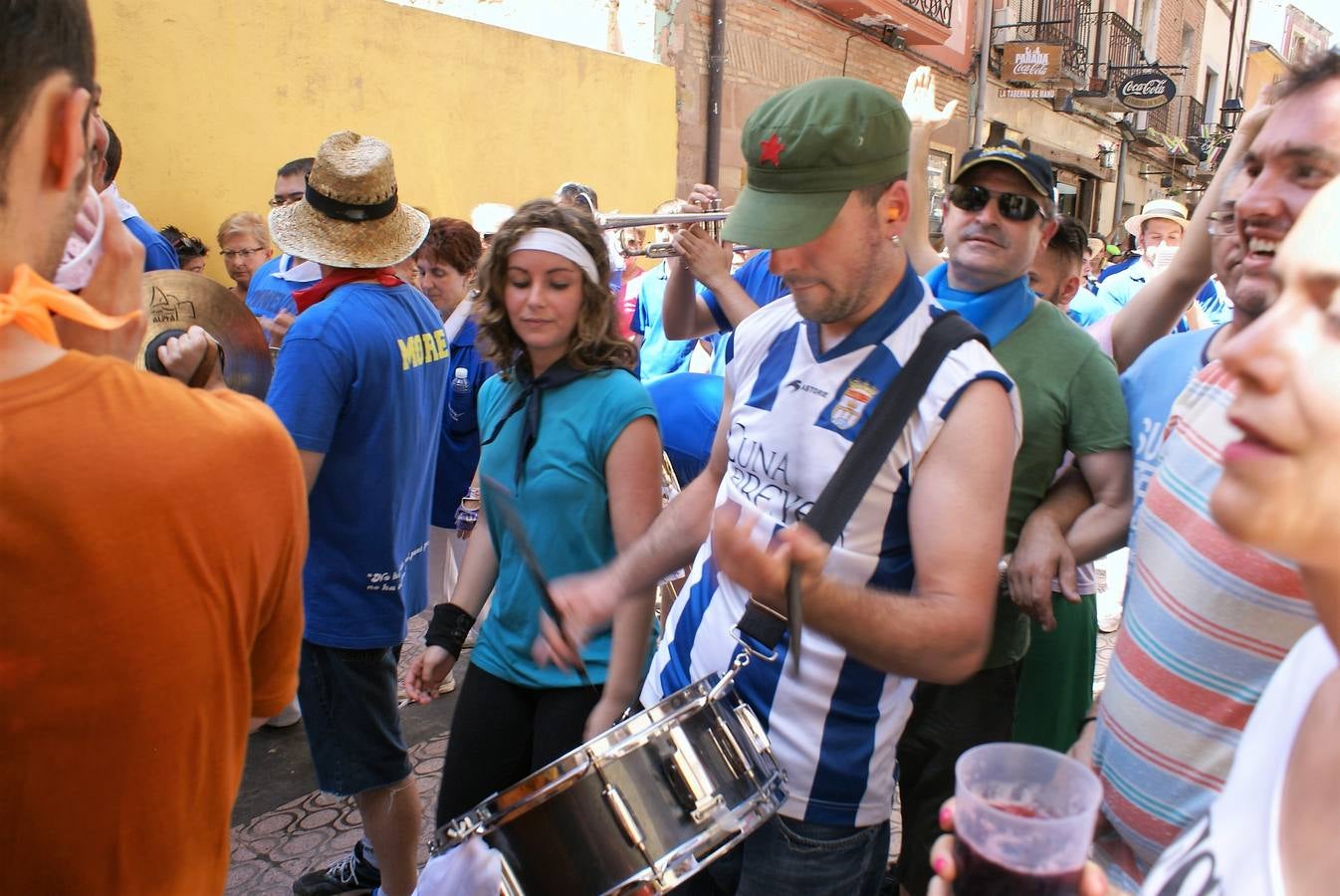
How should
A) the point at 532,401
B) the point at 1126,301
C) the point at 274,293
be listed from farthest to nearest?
the point at 1126,301
the point at 274,293
the point at 532,401

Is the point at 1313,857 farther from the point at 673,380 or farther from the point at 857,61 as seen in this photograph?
the point at 857,61

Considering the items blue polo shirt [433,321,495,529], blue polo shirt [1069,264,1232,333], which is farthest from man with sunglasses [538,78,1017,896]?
blue polo shirt [1069,264,1232,333]

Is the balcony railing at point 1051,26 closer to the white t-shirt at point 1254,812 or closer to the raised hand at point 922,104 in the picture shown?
the raised hand at point 922,104

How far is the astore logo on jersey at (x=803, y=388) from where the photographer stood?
6.24 feet

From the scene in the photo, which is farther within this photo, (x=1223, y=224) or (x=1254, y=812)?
(x=1223, y=224)

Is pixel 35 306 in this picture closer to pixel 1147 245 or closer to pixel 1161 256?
pixel 1161 256

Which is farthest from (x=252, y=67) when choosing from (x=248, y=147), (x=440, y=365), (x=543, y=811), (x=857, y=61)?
(x=857, y=61)

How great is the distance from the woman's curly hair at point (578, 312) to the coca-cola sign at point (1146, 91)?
2161cm

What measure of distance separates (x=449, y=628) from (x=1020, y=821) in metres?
1.96

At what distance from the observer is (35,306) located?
1060 mm

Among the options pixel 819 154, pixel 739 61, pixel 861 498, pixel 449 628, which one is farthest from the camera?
pixel 739 61

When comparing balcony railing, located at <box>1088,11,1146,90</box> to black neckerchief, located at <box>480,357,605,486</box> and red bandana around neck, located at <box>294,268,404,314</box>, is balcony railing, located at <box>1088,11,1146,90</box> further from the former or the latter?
black neckerchief, located at <box>480,357,605,486</box>

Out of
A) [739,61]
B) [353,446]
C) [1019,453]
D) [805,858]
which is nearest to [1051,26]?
[739,61]

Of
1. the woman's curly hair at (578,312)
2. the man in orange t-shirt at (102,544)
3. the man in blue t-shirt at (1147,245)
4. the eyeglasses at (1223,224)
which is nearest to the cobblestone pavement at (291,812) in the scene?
the woman's curly hair at (578,312)
